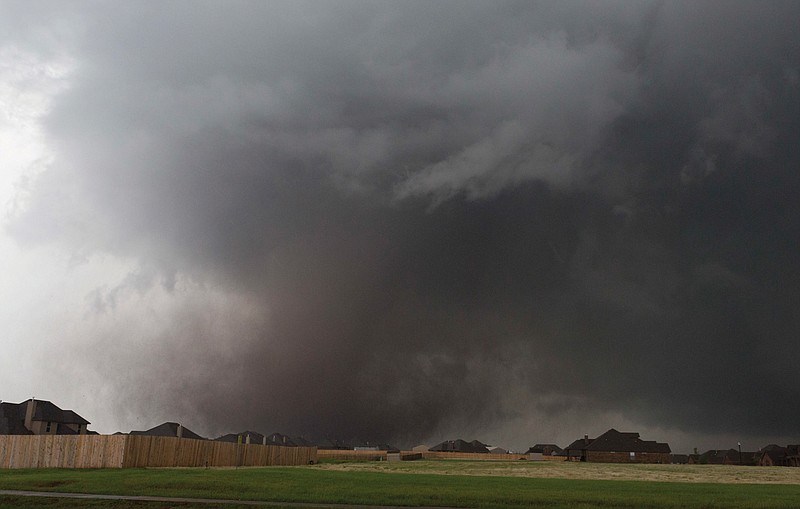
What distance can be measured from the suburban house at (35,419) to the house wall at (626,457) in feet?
354

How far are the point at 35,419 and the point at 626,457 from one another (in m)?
120

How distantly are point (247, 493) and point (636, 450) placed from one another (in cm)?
14204

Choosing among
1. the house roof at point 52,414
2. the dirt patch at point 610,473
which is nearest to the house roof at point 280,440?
the house roof at point 52,414

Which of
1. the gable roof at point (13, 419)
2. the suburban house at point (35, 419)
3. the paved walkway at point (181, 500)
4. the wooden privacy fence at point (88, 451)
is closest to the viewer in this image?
the paved walkway at point (181, 500)

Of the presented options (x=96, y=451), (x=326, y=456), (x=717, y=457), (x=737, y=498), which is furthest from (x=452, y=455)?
(x=737, y=498)

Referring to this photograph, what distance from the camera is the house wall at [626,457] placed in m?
147

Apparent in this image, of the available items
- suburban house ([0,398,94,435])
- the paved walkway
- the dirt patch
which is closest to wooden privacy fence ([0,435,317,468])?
the dirt patch

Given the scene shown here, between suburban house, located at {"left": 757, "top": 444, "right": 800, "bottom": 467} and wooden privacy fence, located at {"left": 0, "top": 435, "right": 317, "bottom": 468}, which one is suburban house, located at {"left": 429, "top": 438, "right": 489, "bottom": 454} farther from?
wooden privacy fence, located at {"left": 0, "top": 435, "right": 317, "bottom": 468}

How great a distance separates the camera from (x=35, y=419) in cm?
9219

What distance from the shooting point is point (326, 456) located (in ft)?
424

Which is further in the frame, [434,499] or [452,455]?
[452,455]

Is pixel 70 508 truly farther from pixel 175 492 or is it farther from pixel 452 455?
pixel 452 455

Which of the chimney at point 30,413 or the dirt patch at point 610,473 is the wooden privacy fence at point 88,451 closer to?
the dirt patch at point 610,473

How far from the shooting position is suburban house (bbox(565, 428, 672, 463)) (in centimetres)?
14800
